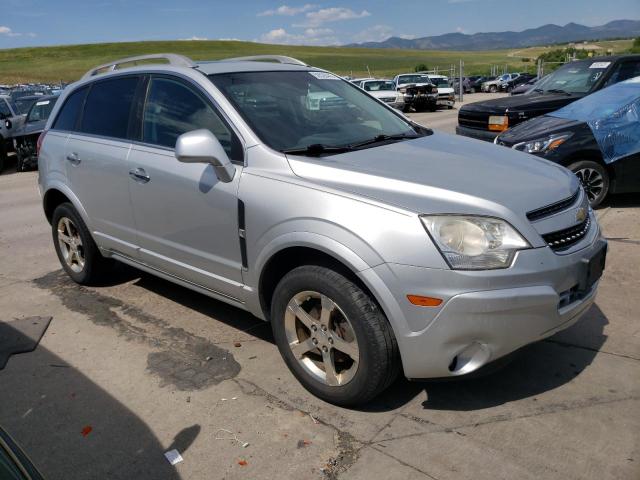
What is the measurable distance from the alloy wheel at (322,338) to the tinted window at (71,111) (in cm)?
298

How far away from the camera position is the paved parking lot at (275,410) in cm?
276

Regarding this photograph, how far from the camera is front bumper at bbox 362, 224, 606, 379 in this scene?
2.66 meters

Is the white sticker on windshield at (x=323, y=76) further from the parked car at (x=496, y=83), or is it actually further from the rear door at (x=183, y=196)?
the parked car at (x=496, y=83)

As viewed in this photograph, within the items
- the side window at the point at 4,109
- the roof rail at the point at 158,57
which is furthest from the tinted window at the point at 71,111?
the side window at the point at 4,109

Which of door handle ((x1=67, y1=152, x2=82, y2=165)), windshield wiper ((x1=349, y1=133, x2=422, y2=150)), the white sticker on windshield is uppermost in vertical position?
the white sticker on windshield

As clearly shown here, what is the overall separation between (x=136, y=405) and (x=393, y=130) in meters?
2.44

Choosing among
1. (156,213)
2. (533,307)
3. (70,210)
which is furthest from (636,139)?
(70,210)

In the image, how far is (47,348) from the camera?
4.14 meters

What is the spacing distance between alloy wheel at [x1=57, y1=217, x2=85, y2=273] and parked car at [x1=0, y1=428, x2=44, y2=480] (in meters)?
3.50

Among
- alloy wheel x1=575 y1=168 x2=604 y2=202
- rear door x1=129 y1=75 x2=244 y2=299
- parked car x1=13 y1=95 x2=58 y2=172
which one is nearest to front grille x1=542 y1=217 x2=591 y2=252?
rear door x1=129 y1=75 x2=244 y2=299

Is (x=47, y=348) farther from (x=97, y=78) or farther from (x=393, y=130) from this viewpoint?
(x=393, y=130)

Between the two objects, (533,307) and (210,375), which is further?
(210,375)

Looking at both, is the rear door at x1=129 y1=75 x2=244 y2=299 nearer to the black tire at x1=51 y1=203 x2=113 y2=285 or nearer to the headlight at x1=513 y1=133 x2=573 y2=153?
the black tire at x1=51 y1=203 x2=113 y2=285

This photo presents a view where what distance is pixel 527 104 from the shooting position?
918 cm
